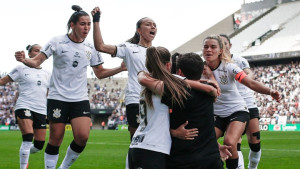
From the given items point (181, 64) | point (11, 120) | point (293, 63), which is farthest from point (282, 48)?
point (181, 64)

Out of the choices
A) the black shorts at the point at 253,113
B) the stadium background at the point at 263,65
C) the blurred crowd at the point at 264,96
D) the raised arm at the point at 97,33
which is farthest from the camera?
the stadium background at the point at 263,65

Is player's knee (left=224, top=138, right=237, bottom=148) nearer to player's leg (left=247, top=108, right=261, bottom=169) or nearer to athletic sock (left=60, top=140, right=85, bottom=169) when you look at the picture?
player's leg (left=247, top=108, right=261, bottom=169)

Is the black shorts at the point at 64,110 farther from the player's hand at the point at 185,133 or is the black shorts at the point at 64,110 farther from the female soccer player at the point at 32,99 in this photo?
the player's hand at the point at 185,133

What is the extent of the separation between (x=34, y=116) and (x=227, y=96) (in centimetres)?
451

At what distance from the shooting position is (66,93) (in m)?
8.49

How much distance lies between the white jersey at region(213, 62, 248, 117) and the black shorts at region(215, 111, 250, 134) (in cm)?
5

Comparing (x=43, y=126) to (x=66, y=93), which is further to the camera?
(x=43, y=126)

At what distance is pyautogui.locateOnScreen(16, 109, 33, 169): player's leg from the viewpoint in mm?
10203

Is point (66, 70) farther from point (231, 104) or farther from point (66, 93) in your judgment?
point (231, 104)

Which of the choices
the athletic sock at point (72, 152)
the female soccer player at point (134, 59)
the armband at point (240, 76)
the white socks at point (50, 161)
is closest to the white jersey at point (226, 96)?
the armband at point (240, 76)

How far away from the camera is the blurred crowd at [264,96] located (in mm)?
45500

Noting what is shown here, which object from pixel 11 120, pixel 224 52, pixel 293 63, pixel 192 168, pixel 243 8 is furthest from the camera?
pixel 243 8

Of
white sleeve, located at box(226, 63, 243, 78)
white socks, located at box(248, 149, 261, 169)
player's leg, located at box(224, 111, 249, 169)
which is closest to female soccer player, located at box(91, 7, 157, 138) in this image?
white sleeve, located at box(226, 63, 243, 78)

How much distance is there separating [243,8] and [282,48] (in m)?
22.7
